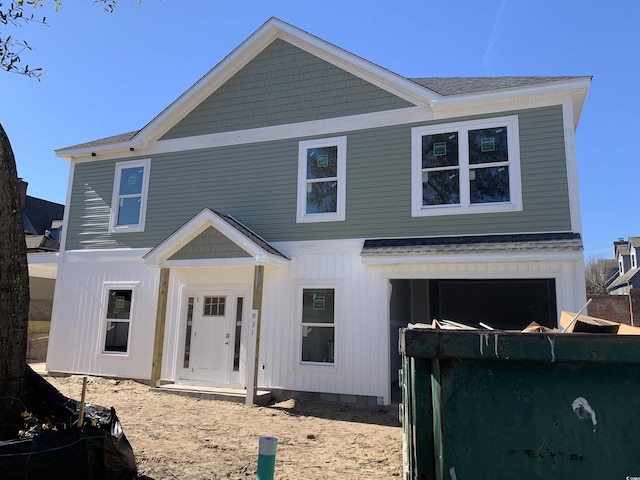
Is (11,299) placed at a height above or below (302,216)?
below

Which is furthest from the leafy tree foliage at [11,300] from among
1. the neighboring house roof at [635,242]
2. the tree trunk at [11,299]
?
the neighboring house roof at [635,242]

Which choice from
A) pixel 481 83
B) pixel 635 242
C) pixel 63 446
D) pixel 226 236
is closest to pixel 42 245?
pixel 226 236

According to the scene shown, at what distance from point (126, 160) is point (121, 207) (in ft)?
4.39

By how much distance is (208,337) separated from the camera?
11.0 m

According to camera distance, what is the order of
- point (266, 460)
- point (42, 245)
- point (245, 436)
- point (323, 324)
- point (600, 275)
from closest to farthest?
1. point (266, 460)
2. point (245, 436)
3. point (323, 324)
4. point (42, 245)
5. point (600, 275)

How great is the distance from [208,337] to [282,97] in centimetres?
612

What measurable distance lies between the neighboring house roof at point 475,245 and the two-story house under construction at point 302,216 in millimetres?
38

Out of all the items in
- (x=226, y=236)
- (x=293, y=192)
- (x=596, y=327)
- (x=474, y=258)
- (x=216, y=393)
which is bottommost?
(x=216, y=393)

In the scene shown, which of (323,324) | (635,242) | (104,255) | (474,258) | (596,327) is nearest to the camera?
(596,327)

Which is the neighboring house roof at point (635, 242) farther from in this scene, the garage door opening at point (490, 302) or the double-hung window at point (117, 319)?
the double-hung window at point (117, 319)

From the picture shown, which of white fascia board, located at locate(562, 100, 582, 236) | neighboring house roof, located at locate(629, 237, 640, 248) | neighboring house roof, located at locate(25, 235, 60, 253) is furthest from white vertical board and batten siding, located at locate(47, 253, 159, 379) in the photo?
neighboring house roof, located at locate(629, 237, 640, 248)

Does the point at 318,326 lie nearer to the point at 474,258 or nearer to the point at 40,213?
the point at 474,258

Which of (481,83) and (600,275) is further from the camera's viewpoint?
(600,275)

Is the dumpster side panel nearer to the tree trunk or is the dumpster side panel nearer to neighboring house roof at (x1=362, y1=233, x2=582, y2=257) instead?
the tree trunk
